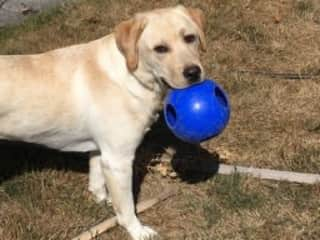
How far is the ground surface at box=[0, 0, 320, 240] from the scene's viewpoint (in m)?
4.30

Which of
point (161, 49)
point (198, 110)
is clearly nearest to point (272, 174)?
point (198, 110)

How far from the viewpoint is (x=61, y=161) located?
4961 millimetres

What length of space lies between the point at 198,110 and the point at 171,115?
240mm

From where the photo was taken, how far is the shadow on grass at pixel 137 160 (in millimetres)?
4828

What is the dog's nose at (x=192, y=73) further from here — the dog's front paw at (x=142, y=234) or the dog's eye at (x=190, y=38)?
the dog's front paw at (x=142, y=234)

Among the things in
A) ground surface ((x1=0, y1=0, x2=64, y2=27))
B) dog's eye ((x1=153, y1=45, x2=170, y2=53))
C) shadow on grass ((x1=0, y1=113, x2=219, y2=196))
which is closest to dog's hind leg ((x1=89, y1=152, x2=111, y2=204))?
shadow on grass ((x1=0, y1=113, x2=219, y2=196))

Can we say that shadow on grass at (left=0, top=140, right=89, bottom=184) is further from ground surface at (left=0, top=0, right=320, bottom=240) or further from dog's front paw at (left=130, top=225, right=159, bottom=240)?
dog's front paw at (left=130, top=225, right=159, bottom=240)

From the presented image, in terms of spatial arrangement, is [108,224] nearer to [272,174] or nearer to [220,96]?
[220,96]

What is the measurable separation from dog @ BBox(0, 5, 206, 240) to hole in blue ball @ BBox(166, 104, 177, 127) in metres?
0.08

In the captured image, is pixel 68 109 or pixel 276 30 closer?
pixel 68 109

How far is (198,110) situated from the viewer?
3910 millimetres

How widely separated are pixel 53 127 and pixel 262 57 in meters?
2.76

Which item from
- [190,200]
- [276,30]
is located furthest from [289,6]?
[190,200]

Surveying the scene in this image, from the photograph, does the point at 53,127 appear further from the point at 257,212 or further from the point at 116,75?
the point at 257,212
